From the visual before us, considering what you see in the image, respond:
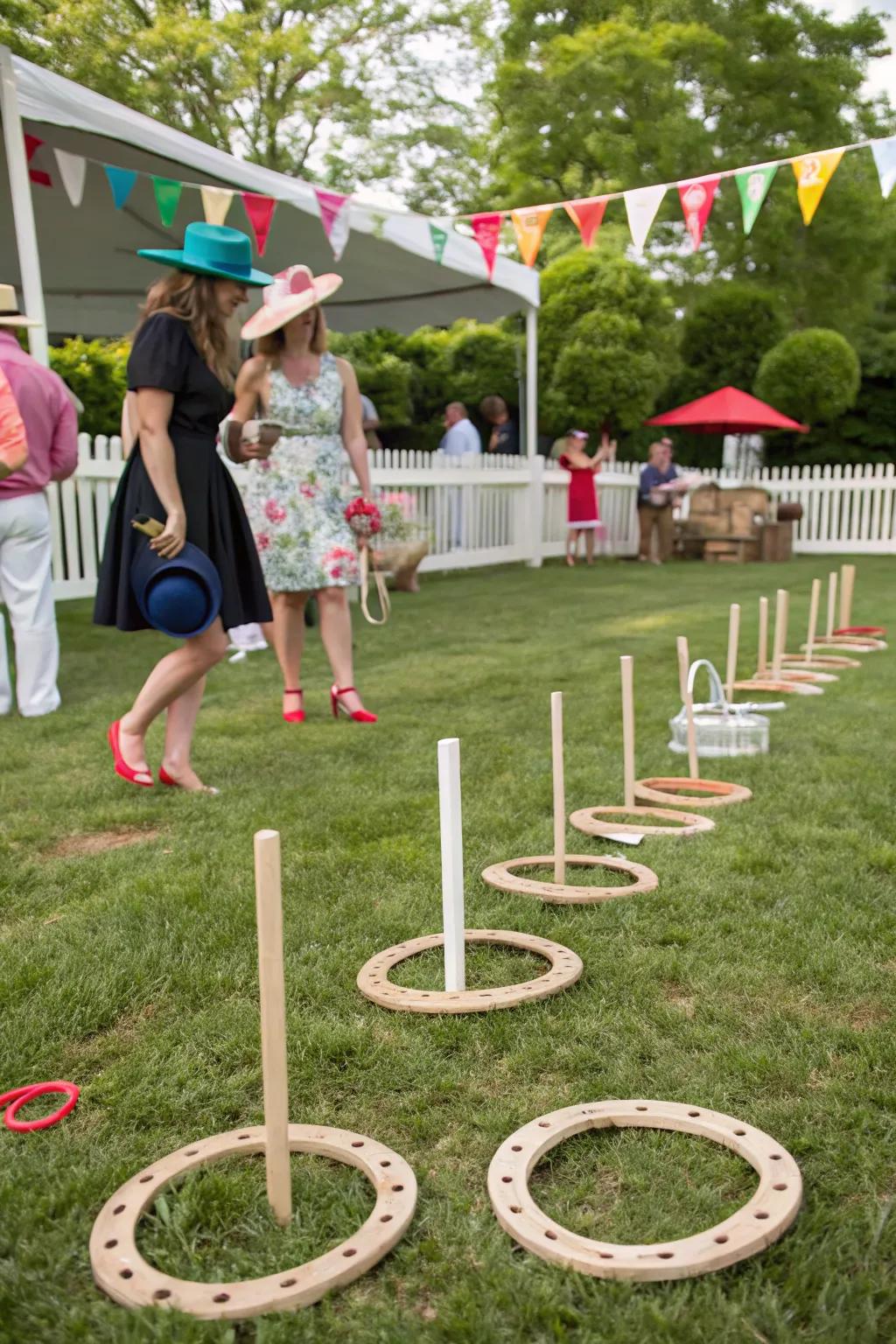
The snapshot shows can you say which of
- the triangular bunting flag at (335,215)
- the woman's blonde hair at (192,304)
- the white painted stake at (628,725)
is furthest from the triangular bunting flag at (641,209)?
the white painted stake at (628,725)

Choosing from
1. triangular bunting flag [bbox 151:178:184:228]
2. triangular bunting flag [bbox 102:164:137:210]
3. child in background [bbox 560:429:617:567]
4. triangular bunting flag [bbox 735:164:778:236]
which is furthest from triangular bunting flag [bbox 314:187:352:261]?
child in background [bbox 560:429:617:567]

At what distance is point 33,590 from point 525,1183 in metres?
4.47

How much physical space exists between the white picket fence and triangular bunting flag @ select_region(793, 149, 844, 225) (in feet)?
16.2

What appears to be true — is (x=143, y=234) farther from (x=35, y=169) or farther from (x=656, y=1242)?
(x=656, y=1242)

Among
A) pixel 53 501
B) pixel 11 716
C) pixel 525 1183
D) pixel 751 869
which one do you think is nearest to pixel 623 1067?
pixel 525 1183

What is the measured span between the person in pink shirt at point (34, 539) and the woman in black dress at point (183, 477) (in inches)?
63.8

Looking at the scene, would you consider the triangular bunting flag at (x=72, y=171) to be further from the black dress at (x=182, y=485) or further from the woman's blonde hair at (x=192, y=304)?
the black dress at (x=182, y=485)

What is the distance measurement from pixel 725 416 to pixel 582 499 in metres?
3.33

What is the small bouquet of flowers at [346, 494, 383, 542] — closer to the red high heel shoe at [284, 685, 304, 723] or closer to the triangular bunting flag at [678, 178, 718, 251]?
the red high heel shoe at [284, 685, 304, 723]

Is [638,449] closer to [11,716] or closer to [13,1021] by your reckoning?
[11,716]

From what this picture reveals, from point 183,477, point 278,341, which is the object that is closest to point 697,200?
point 278,341

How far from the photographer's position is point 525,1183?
1701 mm

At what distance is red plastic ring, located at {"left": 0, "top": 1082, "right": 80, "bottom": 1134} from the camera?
74.7 inches

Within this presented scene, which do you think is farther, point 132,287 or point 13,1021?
point 132,287
